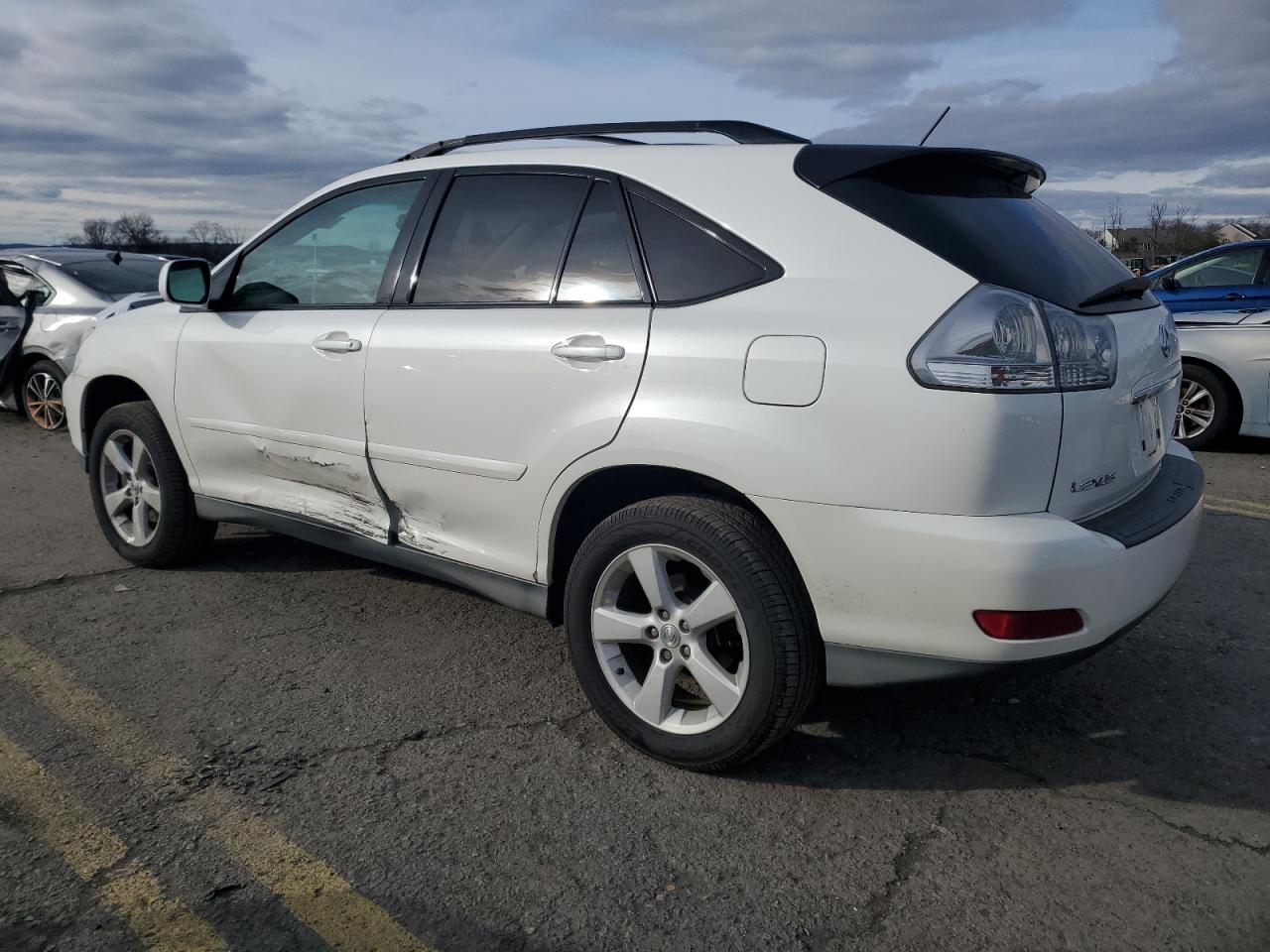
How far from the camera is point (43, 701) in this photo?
10.9 ft

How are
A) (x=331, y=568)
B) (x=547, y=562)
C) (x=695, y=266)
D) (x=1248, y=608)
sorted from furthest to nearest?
(x=331, y=568), (x=1248, y=608), (x=547, y=562), (x=695, y=266)

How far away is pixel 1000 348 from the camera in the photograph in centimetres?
240

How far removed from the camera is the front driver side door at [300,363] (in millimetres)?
3656

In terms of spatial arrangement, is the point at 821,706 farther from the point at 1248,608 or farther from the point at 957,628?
the point at 1248,608

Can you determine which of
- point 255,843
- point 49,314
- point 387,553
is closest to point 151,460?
point 387,553

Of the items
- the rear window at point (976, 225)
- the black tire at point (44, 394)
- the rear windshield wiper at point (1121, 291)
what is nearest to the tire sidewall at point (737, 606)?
the rear window at point (976, 225)

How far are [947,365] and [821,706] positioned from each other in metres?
1.39

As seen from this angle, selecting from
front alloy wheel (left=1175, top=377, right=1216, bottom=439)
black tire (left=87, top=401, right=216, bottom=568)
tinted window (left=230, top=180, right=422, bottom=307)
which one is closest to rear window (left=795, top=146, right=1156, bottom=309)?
tinted window (left=230, top=180, right=422, bottom=307)

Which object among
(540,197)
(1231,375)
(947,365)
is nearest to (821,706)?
(947,365)

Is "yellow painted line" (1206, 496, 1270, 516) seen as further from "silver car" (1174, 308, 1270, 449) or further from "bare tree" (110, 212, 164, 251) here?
"bare tree" (110, 212, 164, 251)

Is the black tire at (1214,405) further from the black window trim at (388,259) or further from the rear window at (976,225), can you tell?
the black window trim at (388,259)

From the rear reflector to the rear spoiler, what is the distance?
3.71 feet

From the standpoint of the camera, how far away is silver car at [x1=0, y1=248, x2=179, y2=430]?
858 cm

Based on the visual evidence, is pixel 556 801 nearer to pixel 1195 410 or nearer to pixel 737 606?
pixel 737 606
